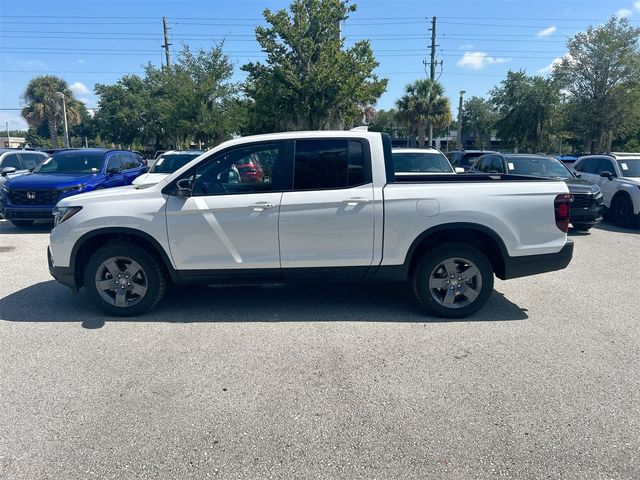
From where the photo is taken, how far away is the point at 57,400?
3447mm

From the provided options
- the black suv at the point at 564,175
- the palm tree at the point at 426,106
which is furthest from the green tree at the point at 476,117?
the black suv at the point at 564,175

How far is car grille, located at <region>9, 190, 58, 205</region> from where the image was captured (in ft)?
33.3

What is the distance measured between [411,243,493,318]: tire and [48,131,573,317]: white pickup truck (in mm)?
11

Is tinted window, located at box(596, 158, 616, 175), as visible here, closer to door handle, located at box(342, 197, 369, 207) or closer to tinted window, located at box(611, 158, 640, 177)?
tinted window, located at box(611, 158, 640, 177)

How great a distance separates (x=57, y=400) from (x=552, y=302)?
5.30 m

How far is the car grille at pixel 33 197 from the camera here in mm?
10164

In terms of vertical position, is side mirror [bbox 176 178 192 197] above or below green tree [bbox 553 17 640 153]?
below

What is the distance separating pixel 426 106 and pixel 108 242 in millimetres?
33814

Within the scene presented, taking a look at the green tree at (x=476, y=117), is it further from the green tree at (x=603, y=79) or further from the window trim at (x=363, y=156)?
the window trim at (x=363, y=156)

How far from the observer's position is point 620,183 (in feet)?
37.9

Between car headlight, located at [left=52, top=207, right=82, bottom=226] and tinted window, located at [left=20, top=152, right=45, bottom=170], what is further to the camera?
tinted window, located at [left=20, top=152, right=45, bottom=170]

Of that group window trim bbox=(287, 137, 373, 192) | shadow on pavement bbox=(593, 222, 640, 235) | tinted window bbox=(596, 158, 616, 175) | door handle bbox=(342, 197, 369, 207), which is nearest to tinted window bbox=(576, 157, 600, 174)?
tinted window bbox=(596, 158, 616, 175)

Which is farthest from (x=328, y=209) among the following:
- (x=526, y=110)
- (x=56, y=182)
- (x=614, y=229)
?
(x=526, y=110)

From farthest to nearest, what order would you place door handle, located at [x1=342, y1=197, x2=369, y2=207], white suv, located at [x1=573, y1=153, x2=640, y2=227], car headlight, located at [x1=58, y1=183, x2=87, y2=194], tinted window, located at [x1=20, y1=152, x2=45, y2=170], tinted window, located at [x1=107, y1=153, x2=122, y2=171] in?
1. tinted window, located at [x1=20, y1=152, x2=45, y2=170]
2. tinted window, located at [x1=107, y1=153, x2=122, y2=171]
3. white suv, located at [x1=573, y1=153, x2=640, y2=227]
4. car headlight, located at [x1=58, y1=183, x2=87, y2=194]
5. door handle, located at [x1=342, y1=197, x2=369, y2=207]
